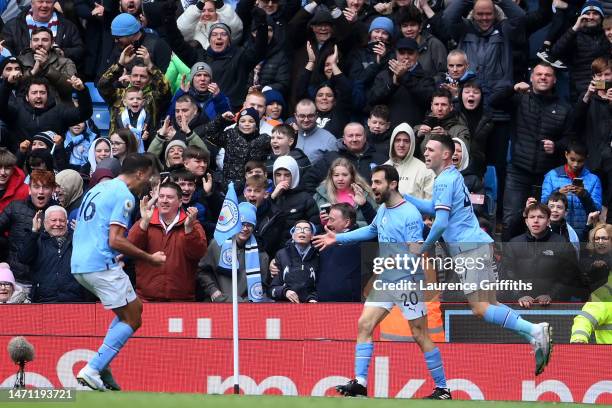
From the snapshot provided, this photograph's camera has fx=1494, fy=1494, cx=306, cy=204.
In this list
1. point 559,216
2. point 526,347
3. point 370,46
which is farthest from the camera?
point 370,46

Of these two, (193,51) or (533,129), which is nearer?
(533,129)

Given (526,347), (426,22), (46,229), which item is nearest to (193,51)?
(426,22)

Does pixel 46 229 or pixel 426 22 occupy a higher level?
pixel 426 22

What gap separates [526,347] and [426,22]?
19.5ft

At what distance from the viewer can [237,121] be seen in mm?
17516

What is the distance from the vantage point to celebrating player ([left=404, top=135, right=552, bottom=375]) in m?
13.6

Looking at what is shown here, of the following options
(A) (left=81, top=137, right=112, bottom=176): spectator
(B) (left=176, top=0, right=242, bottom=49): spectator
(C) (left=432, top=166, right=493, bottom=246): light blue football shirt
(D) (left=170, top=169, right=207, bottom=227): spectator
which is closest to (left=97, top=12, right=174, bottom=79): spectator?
(B) (left=176, top=0, right=242, bottom=49): spectator

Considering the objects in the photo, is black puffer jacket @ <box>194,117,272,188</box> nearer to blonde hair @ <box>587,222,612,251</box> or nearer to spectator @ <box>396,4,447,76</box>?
spectator @ <box>396,4,447,76</box>

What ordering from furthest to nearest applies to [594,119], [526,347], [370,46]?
[370,46]
[594,119]
[526,347]

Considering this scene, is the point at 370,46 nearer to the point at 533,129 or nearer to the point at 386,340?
the point at 533,129

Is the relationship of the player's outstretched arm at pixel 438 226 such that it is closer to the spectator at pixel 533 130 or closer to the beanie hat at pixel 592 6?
the spectator at pixel 533 130

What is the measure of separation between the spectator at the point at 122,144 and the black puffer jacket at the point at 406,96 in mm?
2865

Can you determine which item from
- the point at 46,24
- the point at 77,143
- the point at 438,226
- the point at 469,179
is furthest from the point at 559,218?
the point at 46,24

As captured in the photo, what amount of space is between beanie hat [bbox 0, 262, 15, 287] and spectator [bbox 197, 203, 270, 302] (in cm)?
198
